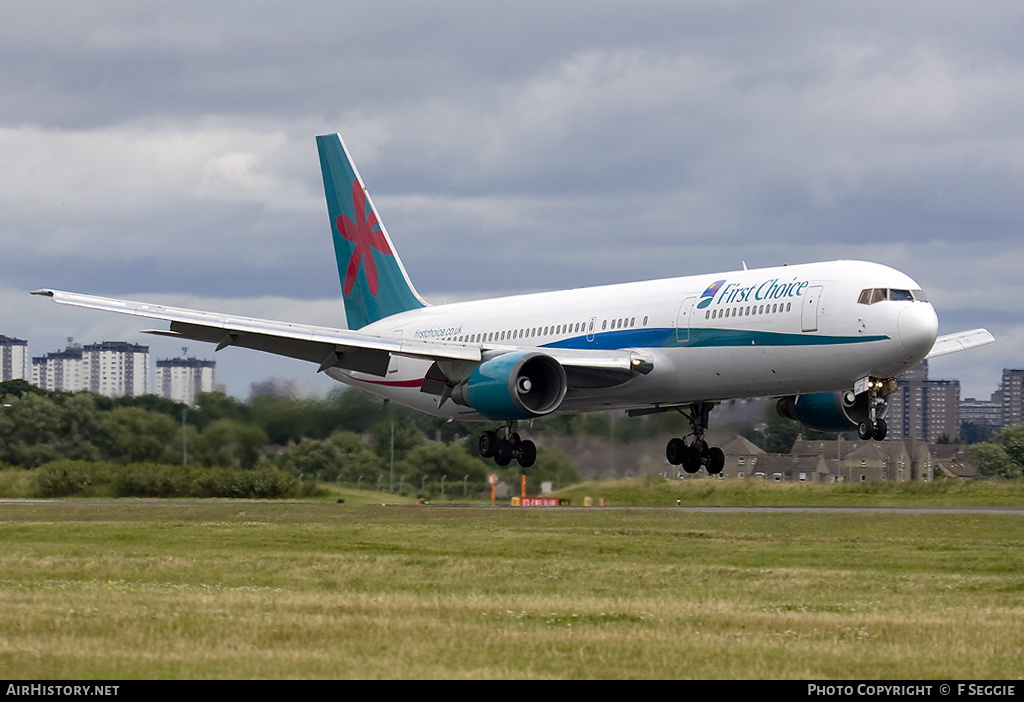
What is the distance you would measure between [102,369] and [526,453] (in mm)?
53798

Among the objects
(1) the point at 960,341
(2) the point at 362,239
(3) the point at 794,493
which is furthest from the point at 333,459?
(1) the point at 960,341

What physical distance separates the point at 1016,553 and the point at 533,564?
11383mm

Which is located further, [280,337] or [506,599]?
[280,337]

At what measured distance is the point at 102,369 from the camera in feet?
293

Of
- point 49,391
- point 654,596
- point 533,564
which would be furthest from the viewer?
point 49,391

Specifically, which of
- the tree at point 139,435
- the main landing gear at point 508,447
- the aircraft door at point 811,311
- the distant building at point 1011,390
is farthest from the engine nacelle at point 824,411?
the distant building at point 1011,390

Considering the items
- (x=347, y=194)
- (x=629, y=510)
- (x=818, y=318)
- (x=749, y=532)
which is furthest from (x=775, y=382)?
(x=347, y=194)

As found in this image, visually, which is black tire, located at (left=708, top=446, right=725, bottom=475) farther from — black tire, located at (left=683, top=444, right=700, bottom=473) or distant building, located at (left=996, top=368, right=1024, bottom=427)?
distant building, located at (left=996, top=368, right=1024, bottom=427)

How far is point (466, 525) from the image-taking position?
128 ft

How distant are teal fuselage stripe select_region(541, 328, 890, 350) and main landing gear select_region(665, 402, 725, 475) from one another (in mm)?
4614

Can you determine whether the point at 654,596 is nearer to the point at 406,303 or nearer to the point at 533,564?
the point at 533,564

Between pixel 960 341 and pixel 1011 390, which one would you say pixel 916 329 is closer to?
pixel 960 341

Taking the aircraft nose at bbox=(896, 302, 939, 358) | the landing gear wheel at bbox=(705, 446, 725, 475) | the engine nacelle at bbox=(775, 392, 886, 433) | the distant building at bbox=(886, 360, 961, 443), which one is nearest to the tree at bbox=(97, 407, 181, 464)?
the landing gear wheel at bbox=(705, 446, 725, 475)

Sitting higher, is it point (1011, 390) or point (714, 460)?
point (1011, 390)
